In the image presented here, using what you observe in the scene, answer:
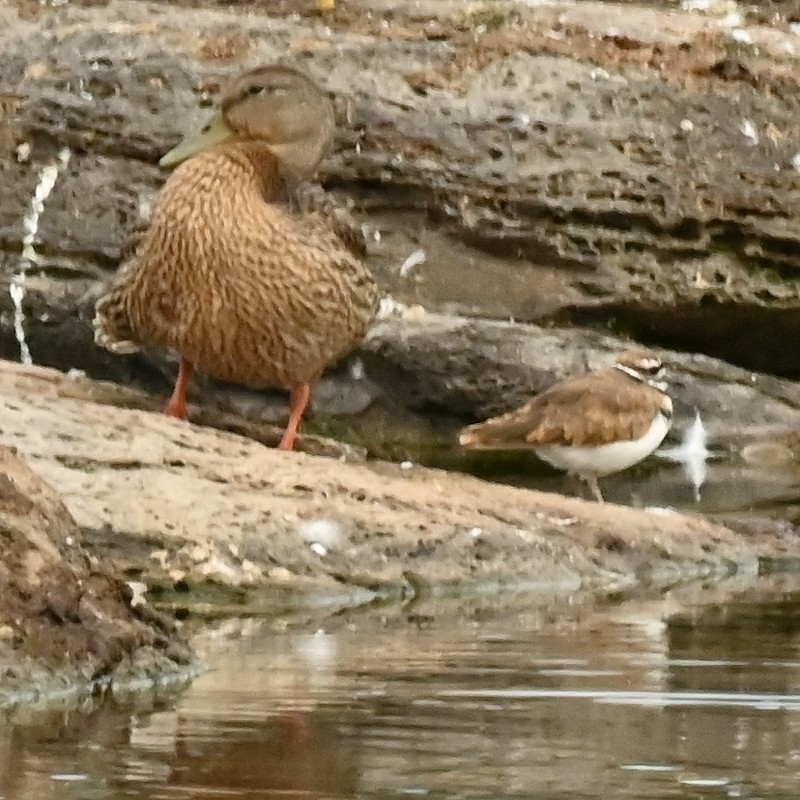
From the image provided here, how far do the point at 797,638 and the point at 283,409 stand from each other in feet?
17.3

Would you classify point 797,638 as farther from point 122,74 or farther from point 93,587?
point 122,74

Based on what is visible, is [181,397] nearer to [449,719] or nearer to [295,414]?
[295,414]

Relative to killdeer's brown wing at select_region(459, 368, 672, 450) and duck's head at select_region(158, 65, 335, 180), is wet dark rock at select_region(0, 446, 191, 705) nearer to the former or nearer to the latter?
killdeer's brown wing at select_region(459, 368, 672, 450)

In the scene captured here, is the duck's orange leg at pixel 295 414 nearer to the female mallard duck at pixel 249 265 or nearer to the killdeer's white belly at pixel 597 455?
the female mallard duck at pixel 249 265

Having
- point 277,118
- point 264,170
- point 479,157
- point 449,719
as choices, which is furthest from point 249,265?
point 449,719

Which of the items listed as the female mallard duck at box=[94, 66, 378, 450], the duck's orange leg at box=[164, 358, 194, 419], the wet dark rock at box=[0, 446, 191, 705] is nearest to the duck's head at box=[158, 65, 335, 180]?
the female mallard duck at box=[94, 66, 378, 450]

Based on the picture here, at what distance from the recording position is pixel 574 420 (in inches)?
369

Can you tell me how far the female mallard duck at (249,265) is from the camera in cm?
897

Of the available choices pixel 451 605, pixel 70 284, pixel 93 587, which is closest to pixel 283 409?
pixel 70 284

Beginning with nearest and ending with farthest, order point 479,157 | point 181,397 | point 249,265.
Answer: point 249,265, point 181,397, point 479,157

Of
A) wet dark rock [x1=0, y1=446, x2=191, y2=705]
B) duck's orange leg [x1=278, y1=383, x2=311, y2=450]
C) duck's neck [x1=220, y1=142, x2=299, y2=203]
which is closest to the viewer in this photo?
wet dark rock [x1=0, y1=446, x2=191, y2=705]

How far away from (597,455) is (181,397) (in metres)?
1.69

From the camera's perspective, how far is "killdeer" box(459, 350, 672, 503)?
9.38 meters

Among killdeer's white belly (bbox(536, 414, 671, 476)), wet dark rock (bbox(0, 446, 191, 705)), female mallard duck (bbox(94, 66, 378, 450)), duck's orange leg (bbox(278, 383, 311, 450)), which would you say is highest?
wet dark rock (bbox(0, 446, 191, 705))
